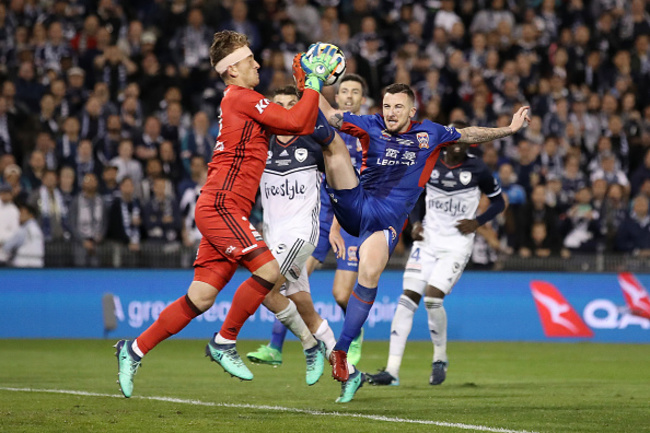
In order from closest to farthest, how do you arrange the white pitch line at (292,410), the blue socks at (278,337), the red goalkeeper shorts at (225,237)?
the white pitch line at (292,410) → the red goalkeeper shorts at (225,237) → the blue socks at (278,337)

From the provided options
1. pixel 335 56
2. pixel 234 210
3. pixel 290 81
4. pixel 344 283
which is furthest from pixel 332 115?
pixel 290 81

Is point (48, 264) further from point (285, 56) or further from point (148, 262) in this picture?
point (285, 56)

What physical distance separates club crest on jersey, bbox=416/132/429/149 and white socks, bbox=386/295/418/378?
2.35m

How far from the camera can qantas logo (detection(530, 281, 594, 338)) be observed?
17.1 m

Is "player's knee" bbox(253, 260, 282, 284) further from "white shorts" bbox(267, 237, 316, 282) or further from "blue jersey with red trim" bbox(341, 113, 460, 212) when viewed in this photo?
"blue jersey with red trim" bbox(341, 113, 460, 212)

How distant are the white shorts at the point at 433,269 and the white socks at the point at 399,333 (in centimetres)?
23

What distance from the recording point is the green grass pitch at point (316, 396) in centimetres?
705

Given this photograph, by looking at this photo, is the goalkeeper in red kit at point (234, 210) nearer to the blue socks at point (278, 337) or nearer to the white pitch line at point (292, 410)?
the white pitch line at point (292, 410)

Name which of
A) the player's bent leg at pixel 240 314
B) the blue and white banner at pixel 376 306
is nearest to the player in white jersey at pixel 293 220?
the player's bent leg at pixel 240 314

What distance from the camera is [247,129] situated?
24.4 feet

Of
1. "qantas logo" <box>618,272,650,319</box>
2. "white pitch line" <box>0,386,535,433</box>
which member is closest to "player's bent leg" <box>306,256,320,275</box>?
"white pitch line" <box>0,386,535,433</box>

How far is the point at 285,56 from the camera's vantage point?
64.2 feet

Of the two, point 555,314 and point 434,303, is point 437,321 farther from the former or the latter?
point 555,314

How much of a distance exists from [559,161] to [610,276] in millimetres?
2770
